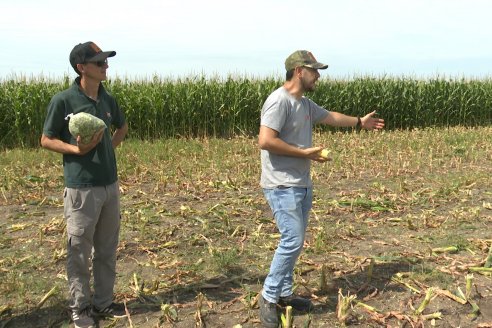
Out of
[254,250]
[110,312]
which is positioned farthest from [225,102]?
[110,312]

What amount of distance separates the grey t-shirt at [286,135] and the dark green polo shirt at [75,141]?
117 centimetres

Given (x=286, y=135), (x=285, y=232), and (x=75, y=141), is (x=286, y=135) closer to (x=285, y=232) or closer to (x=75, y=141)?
(x=285, y=232)

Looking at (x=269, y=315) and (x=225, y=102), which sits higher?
(x=225, y=102)

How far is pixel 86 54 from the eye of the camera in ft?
11.5

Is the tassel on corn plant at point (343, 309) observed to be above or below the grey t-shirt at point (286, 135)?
below

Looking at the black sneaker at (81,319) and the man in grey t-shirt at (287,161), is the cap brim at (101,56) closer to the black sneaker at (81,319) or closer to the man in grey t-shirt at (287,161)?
the man in grey t-shirt at (287,161)

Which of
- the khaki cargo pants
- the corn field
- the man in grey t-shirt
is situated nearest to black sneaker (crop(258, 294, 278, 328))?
the man in grey t-shirt

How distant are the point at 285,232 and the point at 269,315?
0.63 m

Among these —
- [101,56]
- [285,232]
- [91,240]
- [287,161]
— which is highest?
[101,56]

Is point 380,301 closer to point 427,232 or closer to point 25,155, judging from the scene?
point 427,232

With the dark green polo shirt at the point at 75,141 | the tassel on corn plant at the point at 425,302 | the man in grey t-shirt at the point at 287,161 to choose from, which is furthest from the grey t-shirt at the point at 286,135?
the tassel on corn plant at the point at 425,302

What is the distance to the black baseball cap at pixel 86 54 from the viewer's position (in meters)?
3.51

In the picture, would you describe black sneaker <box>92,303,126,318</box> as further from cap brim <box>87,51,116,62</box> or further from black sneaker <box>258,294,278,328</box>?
cap brim <box>87,51,116,62</box>

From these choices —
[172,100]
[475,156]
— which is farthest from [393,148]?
[172,100]
